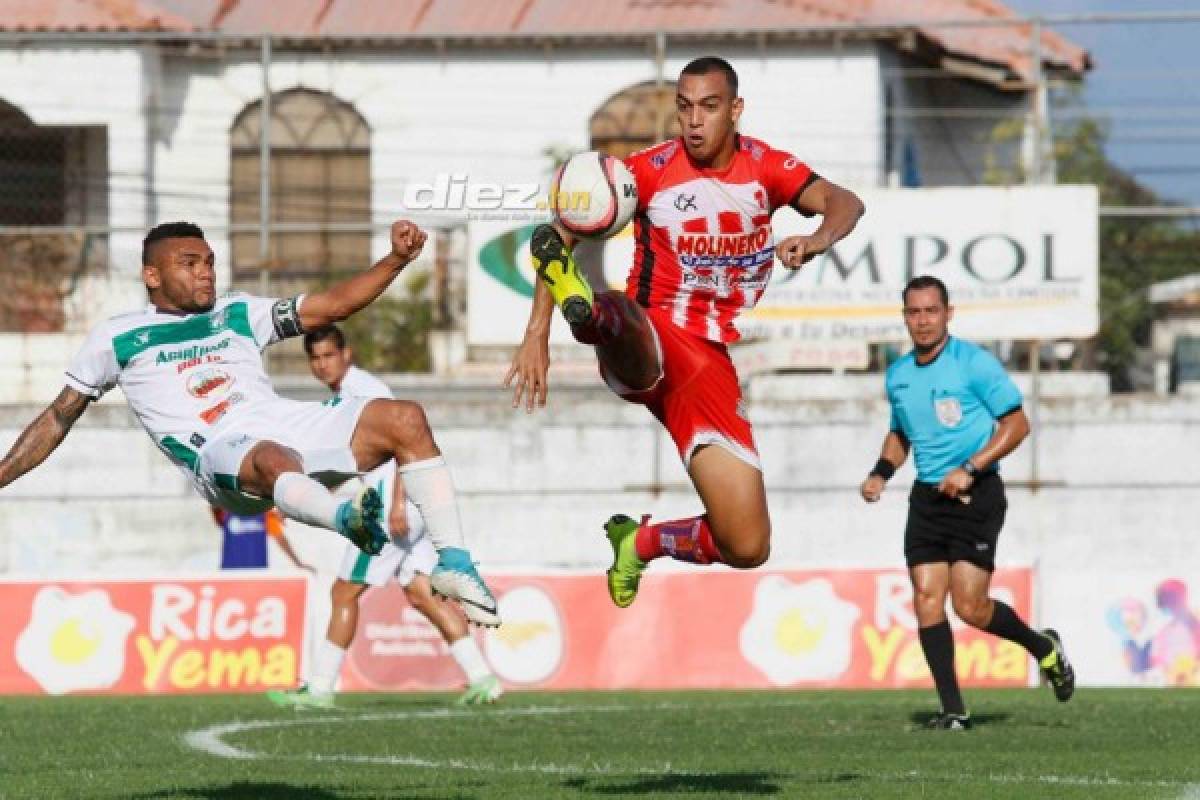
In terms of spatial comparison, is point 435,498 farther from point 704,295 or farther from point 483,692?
point 483,692

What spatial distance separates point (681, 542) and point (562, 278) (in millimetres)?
1492

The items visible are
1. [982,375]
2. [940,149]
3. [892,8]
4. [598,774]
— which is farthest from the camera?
[892,8]

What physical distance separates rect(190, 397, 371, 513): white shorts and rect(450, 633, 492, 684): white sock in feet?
19.0

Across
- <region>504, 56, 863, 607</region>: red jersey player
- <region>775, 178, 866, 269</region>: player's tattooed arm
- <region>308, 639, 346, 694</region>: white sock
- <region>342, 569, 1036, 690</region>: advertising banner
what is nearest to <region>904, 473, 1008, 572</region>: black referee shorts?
Result: <region>504, 56, 863, 607</region>: red jersey player

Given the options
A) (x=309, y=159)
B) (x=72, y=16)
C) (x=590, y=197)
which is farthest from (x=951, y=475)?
(x=72, y=16)

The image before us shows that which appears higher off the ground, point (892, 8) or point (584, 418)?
point (892, 8)

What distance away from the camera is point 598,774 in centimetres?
1028

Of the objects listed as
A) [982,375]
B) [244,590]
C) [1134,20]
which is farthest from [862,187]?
[982,375]

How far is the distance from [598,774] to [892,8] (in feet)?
71.6

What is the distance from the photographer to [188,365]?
9844 mm

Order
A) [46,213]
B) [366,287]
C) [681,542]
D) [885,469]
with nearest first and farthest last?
[366,287] → [681,542] → [885,469] → [46,213]

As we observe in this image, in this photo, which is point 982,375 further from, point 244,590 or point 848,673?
point 244,590

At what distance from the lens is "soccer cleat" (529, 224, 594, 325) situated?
9.09 meters

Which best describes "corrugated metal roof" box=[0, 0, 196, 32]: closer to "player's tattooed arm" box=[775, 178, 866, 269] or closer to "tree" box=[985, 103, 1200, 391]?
"tree" box=[985, 103, 1200, 391]
